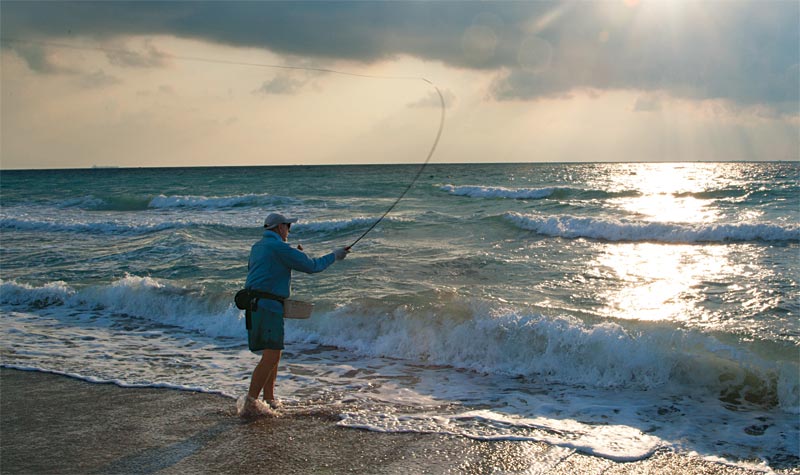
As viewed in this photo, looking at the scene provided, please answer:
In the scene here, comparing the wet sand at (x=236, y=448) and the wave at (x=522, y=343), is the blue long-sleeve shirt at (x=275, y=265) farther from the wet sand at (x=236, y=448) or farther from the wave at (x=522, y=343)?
the wave at (x=522, y=343)

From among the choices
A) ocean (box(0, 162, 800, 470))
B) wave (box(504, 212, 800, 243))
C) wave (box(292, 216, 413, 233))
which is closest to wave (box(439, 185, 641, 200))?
wave (box(504, 212, 800, 243))

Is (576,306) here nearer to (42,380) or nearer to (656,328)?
(656,328)

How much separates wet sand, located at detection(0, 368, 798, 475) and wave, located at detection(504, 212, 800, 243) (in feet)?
43.0

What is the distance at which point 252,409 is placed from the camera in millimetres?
5320

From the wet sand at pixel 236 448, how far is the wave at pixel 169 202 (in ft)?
81.7

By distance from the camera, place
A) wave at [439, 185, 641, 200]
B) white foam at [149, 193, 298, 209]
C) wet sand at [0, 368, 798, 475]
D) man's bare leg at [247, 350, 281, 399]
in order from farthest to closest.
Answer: white foam at [149, 193, 298, 209] → wave at [439, 185, 641, 200] → man's bare leg at [247, 350, 281, 399] → wet sand at [0, 368, 798, 475]

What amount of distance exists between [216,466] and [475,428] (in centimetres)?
202

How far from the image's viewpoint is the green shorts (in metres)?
5.19

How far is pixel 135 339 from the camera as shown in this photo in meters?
8.38

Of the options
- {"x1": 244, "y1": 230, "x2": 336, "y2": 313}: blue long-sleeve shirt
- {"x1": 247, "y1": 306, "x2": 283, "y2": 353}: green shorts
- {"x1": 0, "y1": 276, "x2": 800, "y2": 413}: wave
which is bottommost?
{"x1": 0, "y1": 276, "x2": 800, "y2": 413}: wave

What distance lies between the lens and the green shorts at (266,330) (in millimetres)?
5191

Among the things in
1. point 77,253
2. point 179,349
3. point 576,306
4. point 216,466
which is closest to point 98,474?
point 216,466

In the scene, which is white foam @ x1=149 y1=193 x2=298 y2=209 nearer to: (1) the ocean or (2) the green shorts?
(1) the ocean

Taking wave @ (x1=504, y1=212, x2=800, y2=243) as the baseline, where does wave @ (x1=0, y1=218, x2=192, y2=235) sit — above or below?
below
